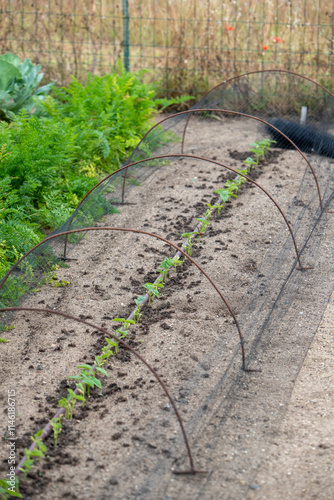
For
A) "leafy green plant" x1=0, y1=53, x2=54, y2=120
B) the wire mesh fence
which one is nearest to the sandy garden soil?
"leafy green plant" x1=0, y1=53, x2=54, y2=120

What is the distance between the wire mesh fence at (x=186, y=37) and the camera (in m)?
7.06

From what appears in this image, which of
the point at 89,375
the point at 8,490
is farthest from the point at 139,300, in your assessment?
the point at 8,490

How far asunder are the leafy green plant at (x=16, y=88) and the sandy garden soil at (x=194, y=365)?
2009mm

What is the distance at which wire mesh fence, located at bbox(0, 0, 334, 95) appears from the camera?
706 cm

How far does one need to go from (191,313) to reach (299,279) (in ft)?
2.93

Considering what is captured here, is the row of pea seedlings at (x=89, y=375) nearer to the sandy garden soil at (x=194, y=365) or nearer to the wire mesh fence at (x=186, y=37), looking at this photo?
the sandy garden soil at (x=194, y=365)

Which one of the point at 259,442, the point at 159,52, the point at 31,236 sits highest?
the point at 159,52

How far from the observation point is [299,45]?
7.11 metres

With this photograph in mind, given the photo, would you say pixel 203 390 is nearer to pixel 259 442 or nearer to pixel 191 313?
pixel 259 442

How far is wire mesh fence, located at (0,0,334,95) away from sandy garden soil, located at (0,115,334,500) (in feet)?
10.7

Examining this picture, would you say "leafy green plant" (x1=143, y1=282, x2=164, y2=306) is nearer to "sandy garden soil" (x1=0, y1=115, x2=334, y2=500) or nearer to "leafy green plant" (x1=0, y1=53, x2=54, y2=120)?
"sandy garden soil" (x1=0, y1=115, x2=334, y2=500)

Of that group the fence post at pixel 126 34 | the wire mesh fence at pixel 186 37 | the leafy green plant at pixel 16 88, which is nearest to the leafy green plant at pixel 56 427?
the leafy green plant at pixel 16 88

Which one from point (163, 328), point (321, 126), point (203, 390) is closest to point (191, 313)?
point (163, 328)

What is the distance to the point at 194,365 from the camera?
114 inches
